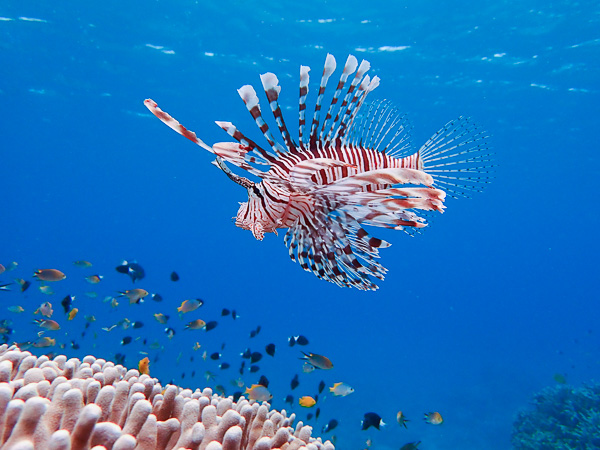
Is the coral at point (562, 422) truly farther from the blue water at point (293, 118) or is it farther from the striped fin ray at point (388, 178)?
the striped fin ray at point (388, 178)

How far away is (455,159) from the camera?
3.40 metres

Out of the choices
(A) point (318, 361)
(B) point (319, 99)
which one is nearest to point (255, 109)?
(B) point (319, 99)

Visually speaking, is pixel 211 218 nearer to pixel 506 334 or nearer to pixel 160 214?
pixel 160 214

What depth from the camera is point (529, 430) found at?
37.9ft

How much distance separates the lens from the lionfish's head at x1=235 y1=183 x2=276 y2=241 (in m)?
2.56

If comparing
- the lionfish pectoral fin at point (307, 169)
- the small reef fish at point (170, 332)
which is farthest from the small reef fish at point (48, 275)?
the lionfish pectoral fin at point (307, 169)

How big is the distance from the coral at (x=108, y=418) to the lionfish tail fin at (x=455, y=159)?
232 centimetres

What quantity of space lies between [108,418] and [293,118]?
20.3 meters

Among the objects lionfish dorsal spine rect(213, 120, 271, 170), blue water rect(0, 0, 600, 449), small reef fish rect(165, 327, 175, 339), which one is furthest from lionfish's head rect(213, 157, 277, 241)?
blue water rect(0, 0, 600, 449)

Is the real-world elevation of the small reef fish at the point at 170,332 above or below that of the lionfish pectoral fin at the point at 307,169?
above

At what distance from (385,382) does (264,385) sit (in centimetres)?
2509

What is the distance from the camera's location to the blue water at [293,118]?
14.9 metres

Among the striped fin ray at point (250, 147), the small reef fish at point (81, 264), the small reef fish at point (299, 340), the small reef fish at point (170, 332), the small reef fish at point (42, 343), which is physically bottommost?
the small reef fish at point (42, 343)

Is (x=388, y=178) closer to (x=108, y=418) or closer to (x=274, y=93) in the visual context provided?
(x=274, y=93)
